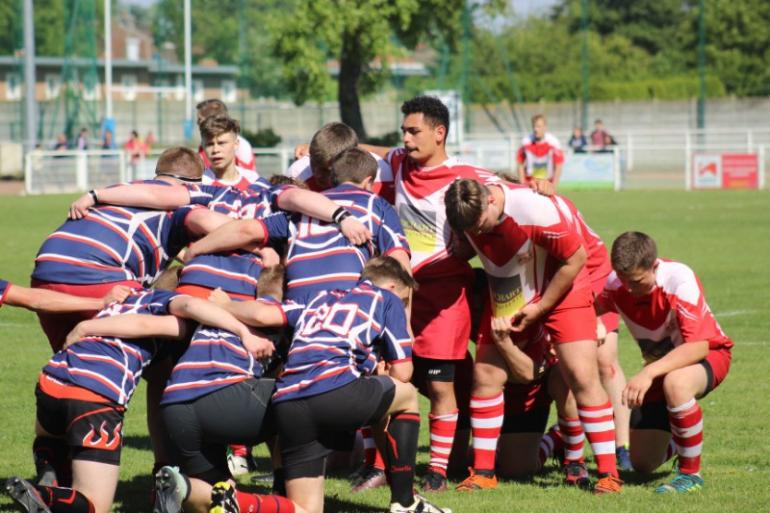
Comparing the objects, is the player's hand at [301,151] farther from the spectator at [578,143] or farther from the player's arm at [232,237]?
the spectator at [578,143]

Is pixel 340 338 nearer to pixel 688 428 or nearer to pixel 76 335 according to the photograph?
pixel 76 335

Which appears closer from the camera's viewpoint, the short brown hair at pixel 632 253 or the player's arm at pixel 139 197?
the player's arm at pixel 139 197

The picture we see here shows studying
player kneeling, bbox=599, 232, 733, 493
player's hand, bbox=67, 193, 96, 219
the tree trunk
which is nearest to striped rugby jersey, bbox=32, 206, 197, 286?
player's hand, bbox=67, 193, 96, 219

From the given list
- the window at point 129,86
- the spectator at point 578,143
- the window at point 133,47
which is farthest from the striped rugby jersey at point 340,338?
the window at point 133,47

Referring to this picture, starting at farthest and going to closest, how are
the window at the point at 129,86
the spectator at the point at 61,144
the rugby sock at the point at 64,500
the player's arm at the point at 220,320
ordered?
1. the window at the point at 129,86
2. the spectator at the point at 61,144
3. the player's arm at the point at 220,320
4. the rugby sock at the point at 64,500

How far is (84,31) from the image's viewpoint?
42406 mm

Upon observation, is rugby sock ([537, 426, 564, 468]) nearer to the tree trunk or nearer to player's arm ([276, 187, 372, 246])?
player's arm ([276, 187, 372, 246])

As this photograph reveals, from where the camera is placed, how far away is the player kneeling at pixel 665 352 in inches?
260

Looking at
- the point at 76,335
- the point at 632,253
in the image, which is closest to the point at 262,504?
the point at 76,335

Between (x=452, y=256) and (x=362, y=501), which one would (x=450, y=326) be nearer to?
(x=452, y=256)

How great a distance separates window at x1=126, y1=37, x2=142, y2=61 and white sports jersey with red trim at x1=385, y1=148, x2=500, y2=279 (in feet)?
378

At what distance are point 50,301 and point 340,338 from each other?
154 cm

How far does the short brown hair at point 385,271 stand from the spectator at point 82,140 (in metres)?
33.3

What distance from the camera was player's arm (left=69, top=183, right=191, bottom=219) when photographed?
20.3ft
